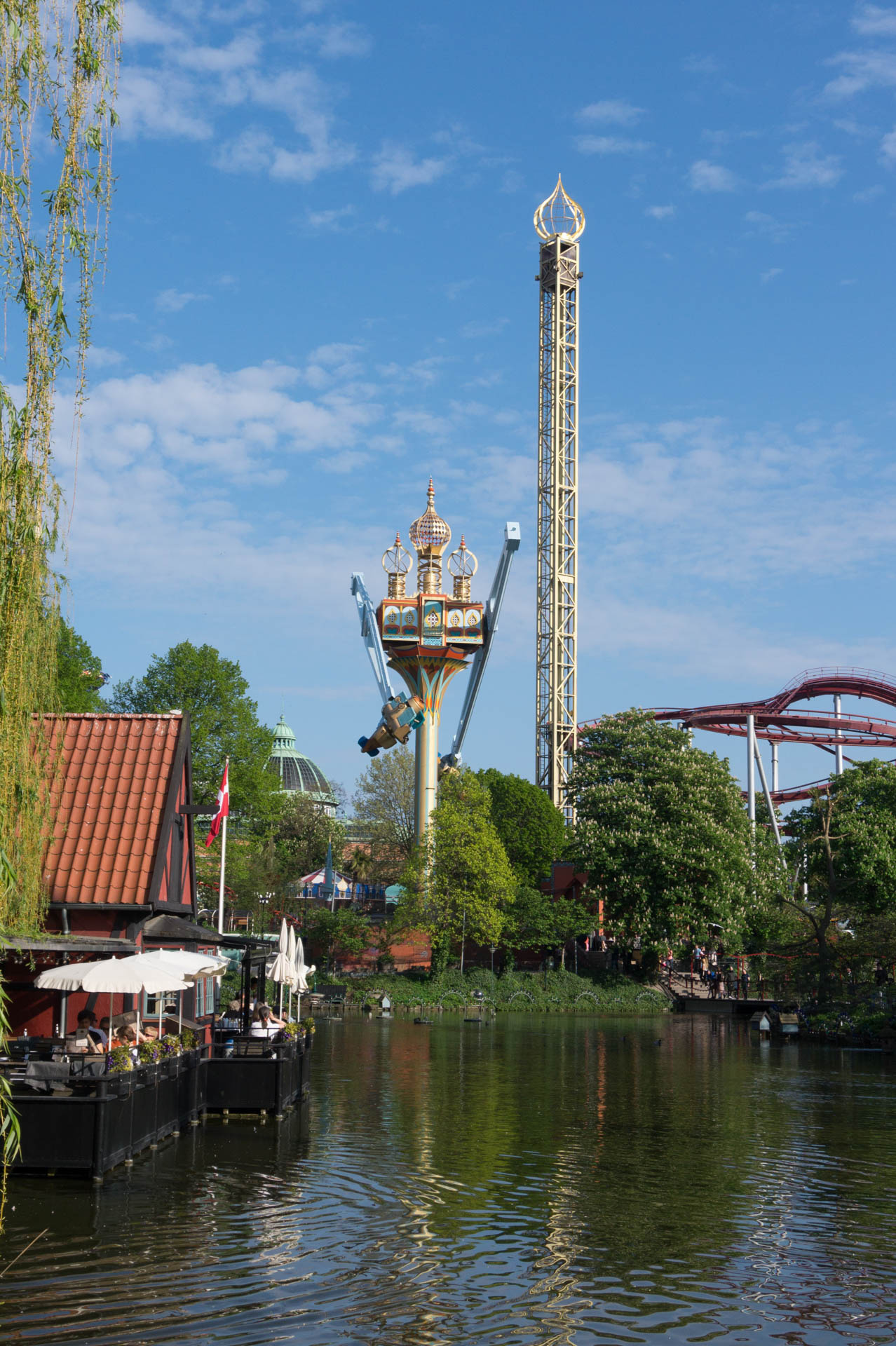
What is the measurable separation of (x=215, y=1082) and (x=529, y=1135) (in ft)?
17.6

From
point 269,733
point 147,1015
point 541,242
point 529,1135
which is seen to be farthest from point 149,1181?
point 541,242

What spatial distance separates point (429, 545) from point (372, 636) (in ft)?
26.7

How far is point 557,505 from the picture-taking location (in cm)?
10331

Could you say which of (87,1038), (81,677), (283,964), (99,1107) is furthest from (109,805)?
(81,677)

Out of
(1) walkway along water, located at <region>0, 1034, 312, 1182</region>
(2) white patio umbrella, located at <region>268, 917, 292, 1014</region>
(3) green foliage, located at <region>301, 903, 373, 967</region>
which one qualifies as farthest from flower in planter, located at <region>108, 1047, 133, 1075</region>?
(3) green foliage, located at <region>301, 903, 373, 967</region>

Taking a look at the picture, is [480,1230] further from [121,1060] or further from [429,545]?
[429,545]

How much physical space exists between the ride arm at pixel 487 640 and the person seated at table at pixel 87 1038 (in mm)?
53354

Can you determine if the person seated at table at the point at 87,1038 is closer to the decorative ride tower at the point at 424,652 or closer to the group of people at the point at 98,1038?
the group of people at the point at 98,1038

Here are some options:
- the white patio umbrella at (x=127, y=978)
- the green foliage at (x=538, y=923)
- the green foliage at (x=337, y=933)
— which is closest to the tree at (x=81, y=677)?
the green foliage at (x=337, y=933)

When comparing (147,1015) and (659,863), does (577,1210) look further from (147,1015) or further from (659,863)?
(659,863)

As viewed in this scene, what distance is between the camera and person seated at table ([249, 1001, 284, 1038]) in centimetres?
2316

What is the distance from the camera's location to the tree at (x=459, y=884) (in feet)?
206

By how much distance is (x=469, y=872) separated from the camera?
6400 cm

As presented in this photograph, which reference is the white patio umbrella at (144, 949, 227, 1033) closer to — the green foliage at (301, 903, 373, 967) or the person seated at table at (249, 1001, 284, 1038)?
the person seated at table at (249, 1001, 284, 1038)
